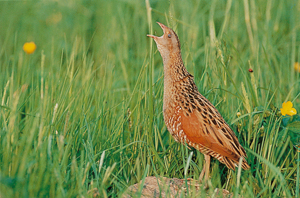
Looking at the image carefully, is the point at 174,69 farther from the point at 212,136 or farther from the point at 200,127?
the point at 212,136

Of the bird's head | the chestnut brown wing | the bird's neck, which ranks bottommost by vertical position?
the chestnut brown wing

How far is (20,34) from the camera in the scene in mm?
6781

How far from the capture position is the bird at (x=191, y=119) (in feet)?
10.9

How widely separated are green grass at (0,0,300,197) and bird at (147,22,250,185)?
16cm

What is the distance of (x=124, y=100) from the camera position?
3865 millimetres

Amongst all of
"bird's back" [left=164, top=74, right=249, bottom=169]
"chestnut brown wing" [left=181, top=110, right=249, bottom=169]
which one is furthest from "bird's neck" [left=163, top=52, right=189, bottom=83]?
"chestnut brown wing" [left=181, top=110, right=249, bottom=169]

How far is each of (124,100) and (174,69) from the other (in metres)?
0.57

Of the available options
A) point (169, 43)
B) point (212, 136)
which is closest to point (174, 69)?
point (169, 43)

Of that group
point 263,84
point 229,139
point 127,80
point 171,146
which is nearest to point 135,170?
point 171,146

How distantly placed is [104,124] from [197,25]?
2.87m

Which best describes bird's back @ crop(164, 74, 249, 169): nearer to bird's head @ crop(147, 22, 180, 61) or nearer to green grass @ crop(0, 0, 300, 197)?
green grass @ crop(0, 0, 300, 197)

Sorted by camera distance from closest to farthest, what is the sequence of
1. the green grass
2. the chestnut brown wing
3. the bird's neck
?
the green grass, the chestnut brown wing, the bird's neck

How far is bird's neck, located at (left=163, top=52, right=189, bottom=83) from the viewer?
3.73 m

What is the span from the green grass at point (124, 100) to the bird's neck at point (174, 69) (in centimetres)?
19
